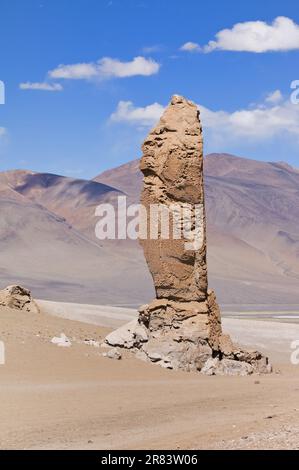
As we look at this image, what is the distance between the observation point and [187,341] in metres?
18.0

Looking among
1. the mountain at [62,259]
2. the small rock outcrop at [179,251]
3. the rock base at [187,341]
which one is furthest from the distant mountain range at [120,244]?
the small rock outcrop at [179,251]

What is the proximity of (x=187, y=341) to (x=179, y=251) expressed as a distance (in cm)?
197

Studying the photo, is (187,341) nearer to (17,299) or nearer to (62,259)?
(17,299)

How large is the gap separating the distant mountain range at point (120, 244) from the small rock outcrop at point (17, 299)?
6154cm

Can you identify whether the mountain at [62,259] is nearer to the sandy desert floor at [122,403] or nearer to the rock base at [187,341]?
the rock base at [187,341]

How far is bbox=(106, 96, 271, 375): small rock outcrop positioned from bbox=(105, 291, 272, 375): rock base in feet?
0.07

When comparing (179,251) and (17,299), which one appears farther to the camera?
(17,299)

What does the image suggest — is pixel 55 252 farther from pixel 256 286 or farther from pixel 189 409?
pixel 189 409

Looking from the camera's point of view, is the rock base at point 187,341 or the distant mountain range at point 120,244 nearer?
the rock base at point 187,341

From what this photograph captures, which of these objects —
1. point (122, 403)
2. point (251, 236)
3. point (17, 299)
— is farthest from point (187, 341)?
point (251, 236)

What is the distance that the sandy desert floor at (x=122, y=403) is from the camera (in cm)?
1041

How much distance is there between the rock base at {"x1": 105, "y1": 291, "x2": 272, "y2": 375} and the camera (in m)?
17.9

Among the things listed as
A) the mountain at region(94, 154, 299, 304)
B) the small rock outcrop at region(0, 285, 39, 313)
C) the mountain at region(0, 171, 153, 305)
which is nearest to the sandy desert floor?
the small rock outcrop at region(0, 285, 39, 313)

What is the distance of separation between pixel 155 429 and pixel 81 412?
4.71 ft
